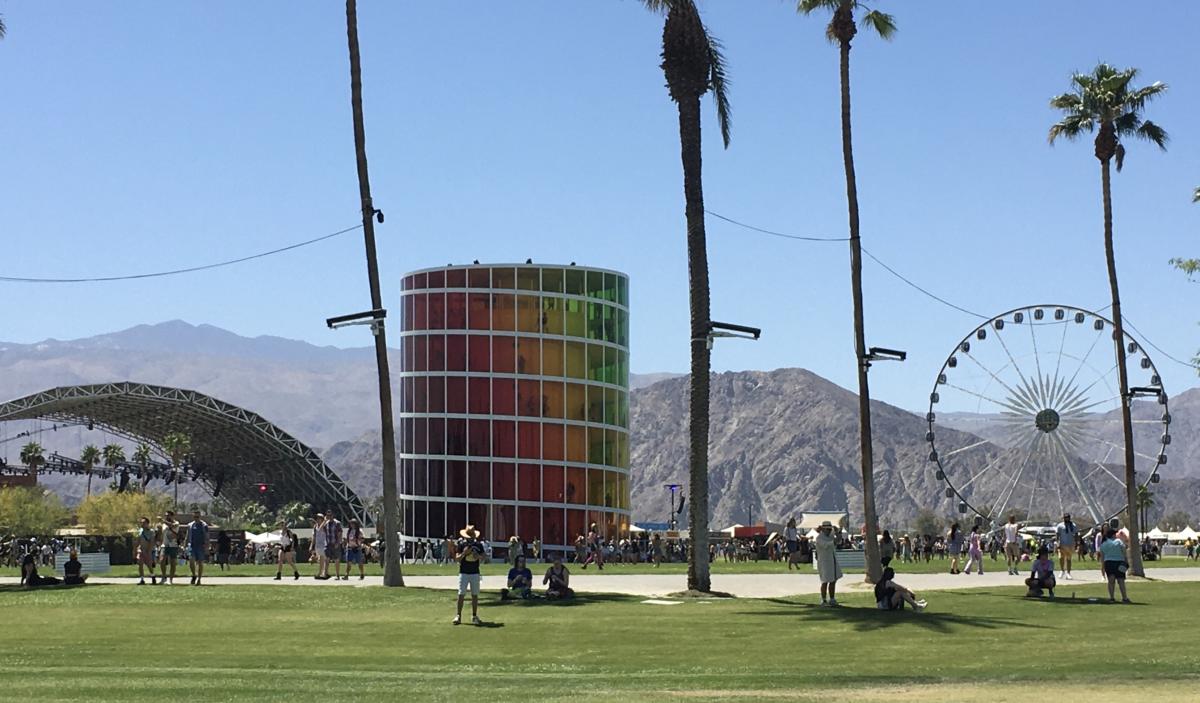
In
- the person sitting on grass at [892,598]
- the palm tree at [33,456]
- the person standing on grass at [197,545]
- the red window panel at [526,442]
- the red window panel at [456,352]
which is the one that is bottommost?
the person sitting on grass at [892,598]

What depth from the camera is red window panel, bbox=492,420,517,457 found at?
89.9 m

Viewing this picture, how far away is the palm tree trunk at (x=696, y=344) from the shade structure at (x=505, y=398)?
5261 cm

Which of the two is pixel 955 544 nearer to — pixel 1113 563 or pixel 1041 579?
pixel 1041 579

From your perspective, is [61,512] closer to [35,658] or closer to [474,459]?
[474,459]

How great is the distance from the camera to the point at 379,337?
37812mm

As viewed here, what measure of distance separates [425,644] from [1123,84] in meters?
33.5

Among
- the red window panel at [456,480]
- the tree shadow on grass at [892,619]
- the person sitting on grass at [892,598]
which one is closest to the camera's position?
the tree shadow on grass at [892,619]

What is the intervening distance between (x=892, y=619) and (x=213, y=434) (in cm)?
11835

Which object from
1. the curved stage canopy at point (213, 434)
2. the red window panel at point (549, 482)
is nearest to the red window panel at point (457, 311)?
the red window panel at point (549, 482)

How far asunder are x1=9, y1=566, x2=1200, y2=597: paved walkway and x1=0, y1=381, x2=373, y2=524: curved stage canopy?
253 ft

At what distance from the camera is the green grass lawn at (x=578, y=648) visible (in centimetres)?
1811

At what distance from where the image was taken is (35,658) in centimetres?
2169

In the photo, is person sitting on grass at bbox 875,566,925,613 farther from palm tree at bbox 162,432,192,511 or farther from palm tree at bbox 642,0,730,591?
palm tree at bbox 162,432,192,511

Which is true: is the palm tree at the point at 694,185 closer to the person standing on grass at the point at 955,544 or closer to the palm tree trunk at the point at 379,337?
the palm tree trunk at the point at 379,337
